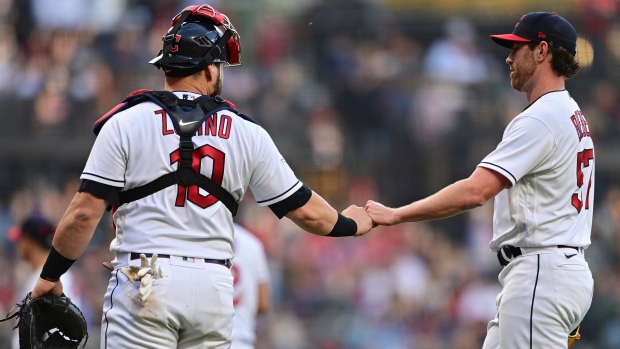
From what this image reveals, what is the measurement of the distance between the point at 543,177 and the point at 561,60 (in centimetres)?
71

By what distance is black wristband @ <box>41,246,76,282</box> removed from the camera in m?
5.22

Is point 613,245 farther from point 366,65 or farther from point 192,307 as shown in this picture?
point 192,307

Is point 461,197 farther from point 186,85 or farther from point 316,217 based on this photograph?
point 186,85

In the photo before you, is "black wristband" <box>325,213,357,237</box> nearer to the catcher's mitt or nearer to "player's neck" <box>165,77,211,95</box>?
"player's neck" <box>165,77,211,95</box>

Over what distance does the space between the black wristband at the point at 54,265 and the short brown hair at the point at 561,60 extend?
285 cm

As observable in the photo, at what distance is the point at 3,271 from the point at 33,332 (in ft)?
28.0

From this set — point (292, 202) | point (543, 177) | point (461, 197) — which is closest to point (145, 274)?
point (292, 202)

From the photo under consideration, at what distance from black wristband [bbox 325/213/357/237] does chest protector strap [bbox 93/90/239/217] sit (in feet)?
2.26

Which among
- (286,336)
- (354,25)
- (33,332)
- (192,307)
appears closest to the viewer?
(192,307)

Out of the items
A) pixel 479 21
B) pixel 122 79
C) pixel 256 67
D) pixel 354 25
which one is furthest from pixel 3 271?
pixel 479 21

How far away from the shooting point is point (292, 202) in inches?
218

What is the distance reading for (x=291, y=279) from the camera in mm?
13828

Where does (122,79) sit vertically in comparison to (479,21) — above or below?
below

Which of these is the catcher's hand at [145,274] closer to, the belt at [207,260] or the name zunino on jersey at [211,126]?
the belt at [207,260]
